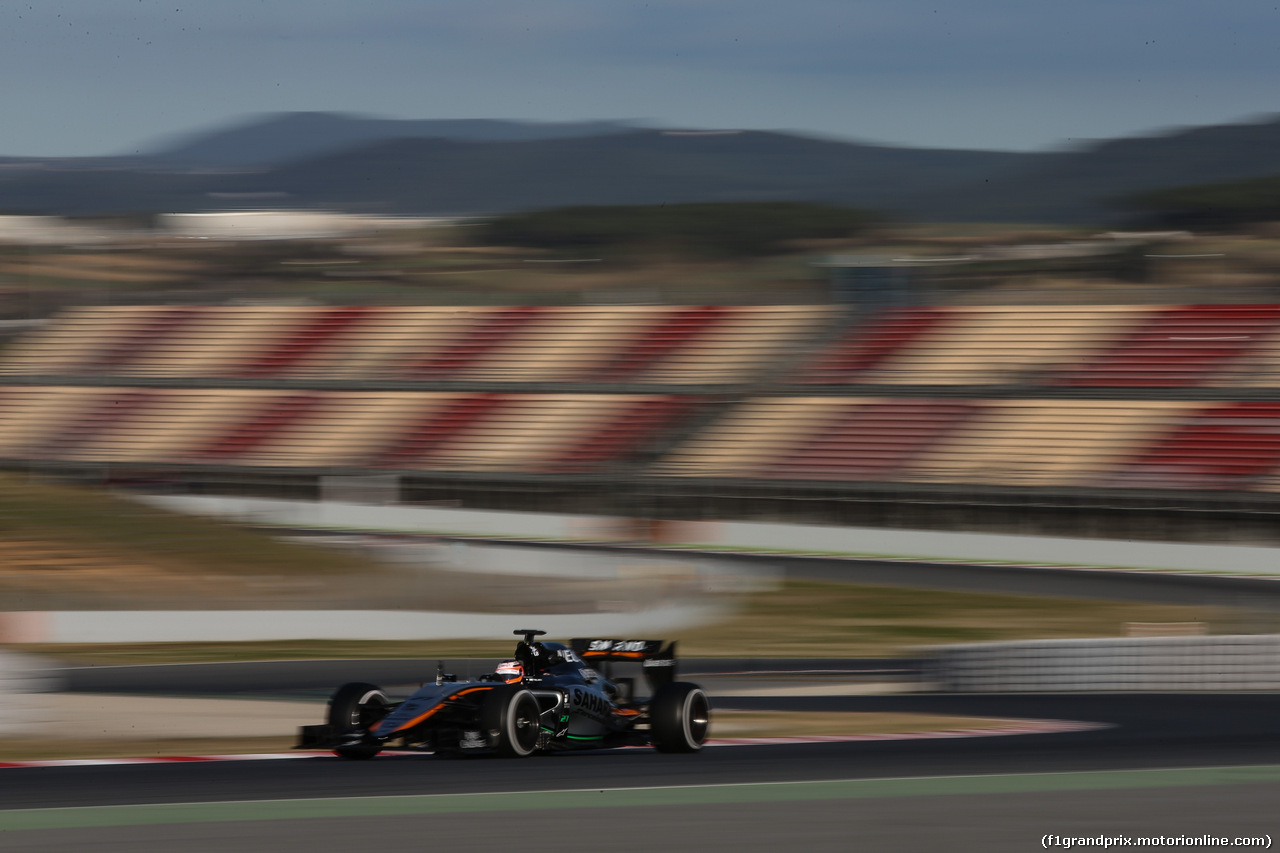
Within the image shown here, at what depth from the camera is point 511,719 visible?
11.2m

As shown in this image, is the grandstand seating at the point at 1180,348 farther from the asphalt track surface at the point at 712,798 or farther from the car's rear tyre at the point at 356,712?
the car's rear tyre at the point at 356,712

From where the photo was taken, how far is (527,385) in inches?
1906

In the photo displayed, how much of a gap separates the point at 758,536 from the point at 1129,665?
60.4 feet

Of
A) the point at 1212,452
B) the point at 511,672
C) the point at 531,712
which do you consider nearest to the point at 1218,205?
the point at 1212,452

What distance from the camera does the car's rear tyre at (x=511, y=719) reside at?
442 inches

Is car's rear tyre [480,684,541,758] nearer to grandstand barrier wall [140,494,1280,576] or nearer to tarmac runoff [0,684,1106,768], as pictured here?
tarmac runoff [0,684,1106,768]

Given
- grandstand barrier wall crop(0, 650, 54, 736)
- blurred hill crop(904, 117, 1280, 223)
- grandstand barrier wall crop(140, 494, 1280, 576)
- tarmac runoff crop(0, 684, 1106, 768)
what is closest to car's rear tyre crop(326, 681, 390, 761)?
tarmac runoff crop(0, 684, 1106, 768)

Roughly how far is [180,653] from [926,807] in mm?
15619

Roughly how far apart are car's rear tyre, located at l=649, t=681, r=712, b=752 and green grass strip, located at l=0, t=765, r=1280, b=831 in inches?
67.6

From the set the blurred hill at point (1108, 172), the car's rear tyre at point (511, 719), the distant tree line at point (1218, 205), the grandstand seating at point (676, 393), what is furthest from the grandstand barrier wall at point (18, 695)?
the blurred hill at point (1108, 172)

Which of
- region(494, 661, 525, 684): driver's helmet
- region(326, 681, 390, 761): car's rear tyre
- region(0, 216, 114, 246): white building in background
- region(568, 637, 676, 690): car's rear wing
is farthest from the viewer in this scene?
region(0, 216, 114, 246): white building in background

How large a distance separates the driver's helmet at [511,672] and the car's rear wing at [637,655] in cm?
77

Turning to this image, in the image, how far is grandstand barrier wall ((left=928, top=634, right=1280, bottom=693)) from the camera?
17.5m

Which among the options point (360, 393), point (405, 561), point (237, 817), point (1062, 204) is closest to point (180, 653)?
point (405, 561)
